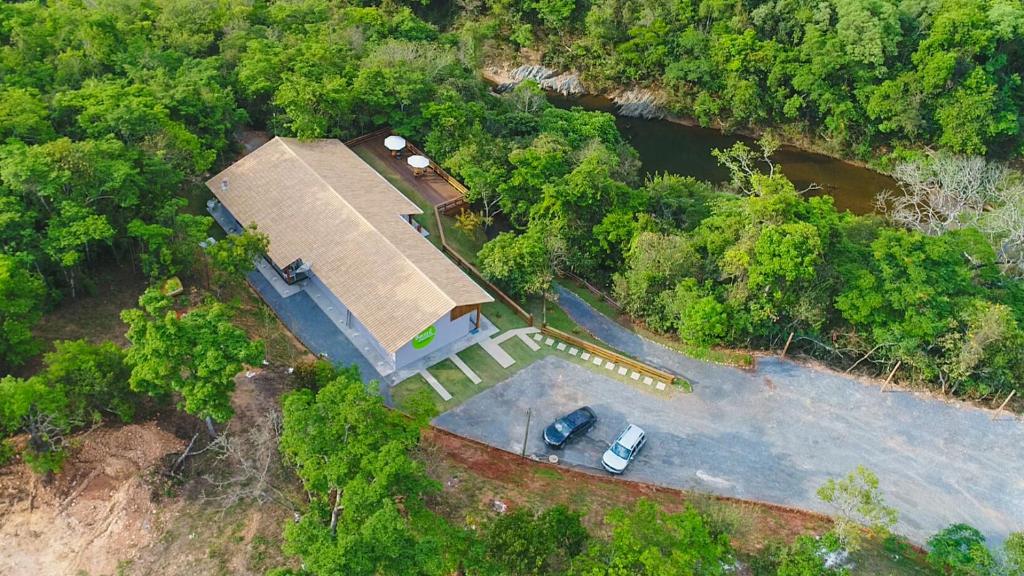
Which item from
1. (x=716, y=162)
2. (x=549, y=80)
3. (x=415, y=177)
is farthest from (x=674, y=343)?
(x=549, y=80)

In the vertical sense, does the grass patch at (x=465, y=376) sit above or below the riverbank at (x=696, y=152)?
below

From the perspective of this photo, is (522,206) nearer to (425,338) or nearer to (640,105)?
(425,338)

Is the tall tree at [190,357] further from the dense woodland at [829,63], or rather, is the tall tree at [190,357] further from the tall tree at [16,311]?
the dense woodland at [829,63]

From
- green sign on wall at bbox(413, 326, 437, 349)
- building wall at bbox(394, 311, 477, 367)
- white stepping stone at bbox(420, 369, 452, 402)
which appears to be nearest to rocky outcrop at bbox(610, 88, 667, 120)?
building wall at bbox(394, 311, 477, 367)

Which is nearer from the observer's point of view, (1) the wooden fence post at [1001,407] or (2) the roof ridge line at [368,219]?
(1) the wooden fence post at [1001,407]

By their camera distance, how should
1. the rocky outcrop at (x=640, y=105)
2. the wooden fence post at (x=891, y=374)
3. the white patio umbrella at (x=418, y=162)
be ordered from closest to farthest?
the wooden fence post at (x=891, y=374) → the white patio umbrella at (x=418, y=162) → the rocky outcrop at (x=640, y=105)

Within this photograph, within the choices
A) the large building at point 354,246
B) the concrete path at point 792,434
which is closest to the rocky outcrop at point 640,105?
the large building at point 354,246

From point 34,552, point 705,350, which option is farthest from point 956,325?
point 34,552
